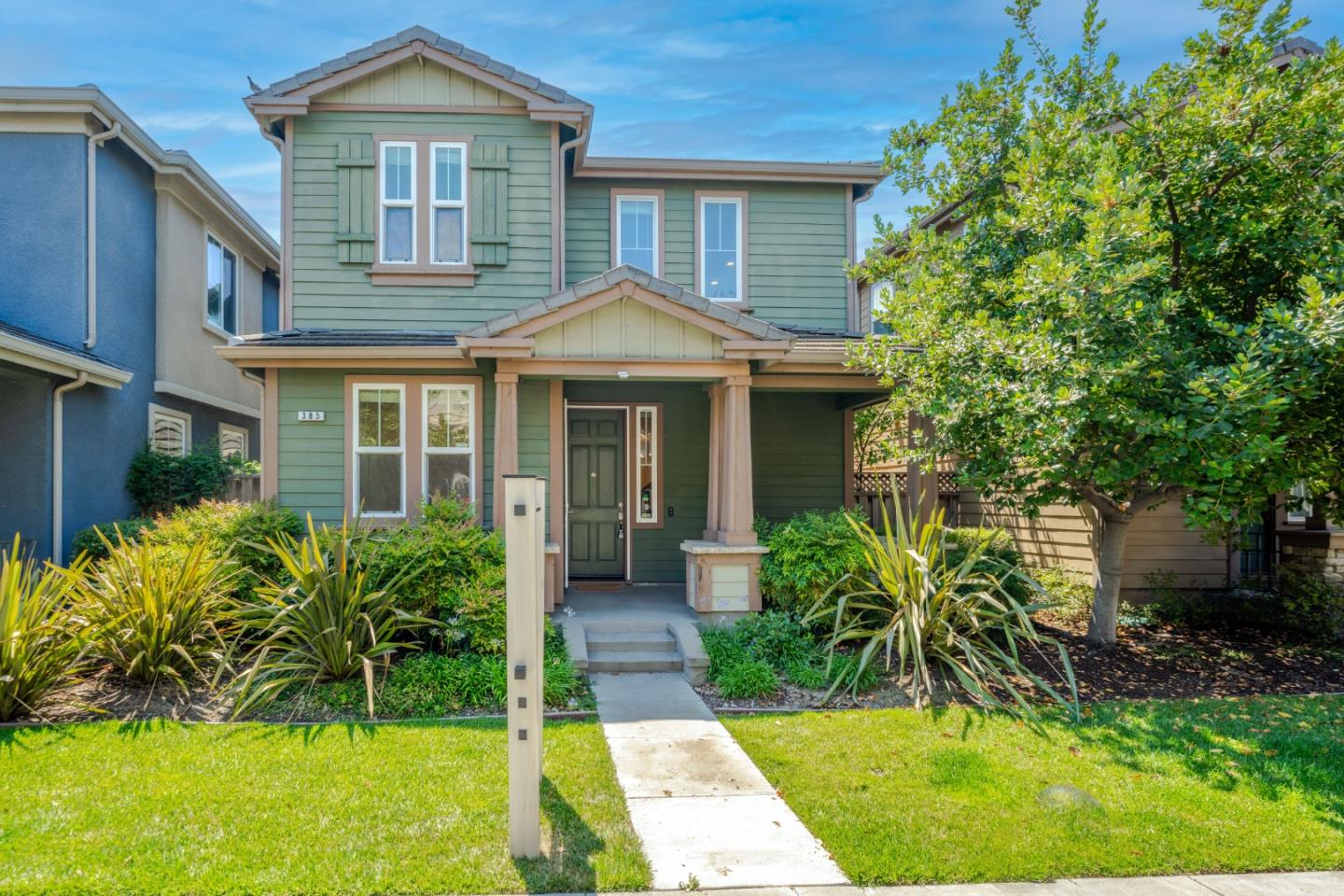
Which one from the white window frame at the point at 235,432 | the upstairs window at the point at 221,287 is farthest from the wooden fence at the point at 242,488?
the upstairs window at the point at 221,287

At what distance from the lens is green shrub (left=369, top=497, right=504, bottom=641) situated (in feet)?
24.0

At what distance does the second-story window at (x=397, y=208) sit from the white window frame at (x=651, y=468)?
3.53 meters

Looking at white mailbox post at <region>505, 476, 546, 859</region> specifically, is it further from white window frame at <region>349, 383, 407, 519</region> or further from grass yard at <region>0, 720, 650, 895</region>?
white window frame at <region>349, 383, 407, 519</region>

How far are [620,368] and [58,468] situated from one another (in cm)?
734

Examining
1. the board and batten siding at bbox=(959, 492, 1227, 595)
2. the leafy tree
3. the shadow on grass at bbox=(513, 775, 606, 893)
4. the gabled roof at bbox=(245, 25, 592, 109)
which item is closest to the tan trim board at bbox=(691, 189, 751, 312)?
the gabled roof at bbox=(245, 25, 592, 109)

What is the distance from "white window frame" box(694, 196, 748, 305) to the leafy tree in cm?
365

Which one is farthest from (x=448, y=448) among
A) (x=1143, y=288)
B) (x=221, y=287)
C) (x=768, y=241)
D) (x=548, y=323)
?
(x=221, y=287)

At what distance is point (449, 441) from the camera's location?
9.45 meters

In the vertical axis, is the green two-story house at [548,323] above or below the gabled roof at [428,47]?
below

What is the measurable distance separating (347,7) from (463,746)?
8912 mm

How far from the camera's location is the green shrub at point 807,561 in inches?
314

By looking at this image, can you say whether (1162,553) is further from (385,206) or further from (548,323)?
(385,206)

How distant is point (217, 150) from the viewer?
1342cm

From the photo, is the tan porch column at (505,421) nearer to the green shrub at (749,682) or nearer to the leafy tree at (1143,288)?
the green shrub at (749,682)
